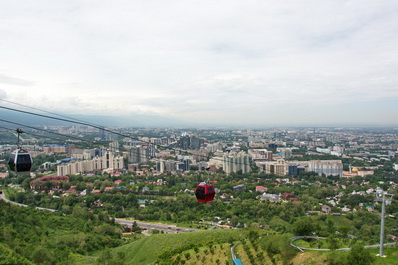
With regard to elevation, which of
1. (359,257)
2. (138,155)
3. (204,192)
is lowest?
(138,155)

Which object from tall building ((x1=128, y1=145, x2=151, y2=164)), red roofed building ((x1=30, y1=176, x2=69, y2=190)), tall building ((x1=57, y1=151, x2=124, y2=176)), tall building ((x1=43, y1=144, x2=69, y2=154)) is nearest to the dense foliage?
red roofed building ((x1=30, y1=176, x2=69, y2=190))

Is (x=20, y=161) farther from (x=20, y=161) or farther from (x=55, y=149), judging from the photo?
(x=55, y=149)

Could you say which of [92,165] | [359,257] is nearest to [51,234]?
[359,257]

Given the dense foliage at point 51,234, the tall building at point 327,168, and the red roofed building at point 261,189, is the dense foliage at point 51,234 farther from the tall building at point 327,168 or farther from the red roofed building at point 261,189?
the tall building at point 327,168

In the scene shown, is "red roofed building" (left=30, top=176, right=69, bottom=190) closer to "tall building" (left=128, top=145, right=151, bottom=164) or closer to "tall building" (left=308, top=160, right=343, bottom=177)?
"tall building" (left=128, top=145, right=151, bottom=164)

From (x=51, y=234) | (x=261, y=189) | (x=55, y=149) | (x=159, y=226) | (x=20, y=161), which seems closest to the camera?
(x=20, y=161)

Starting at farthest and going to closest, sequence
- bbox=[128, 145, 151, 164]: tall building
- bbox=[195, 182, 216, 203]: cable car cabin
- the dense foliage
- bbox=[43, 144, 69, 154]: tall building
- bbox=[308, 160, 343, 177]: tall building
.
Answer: bbox=[43, 144, 69, 154]: tall building
bbox=[128, 145, 151, 164]: tall building
bbox=[308, 160, 343, 177]: tall building
the dense foliage
bbox=[195, 182, 216, 203]: cable car cabin

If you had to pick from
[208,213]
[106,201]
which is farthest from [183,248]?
[106,201]
